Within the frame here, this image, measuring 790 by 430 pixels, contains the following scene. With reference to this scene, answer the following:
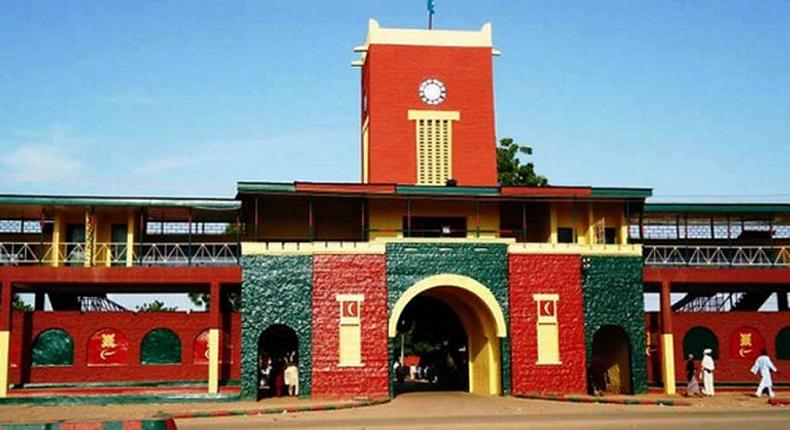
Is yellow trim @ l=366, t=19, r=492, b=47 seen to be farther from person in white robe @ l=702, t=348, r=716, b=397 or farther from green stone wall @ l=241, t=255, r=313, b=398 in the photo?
person in white robe @ l=702, t=348, r=716, b=397

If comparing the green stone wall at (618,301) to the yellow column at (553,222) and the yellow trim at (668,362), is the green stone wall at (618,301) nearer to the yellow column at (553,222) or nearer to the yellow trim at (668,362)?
the yellow trim at (668,362)

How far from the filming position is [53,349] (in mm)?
30172

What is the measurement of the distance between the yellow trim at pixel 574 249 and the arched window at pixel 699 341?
383cm

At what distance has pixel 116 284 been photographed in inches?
1177

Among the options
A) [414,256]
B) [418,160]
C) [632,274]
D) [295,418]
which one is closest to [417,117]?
[418,160]

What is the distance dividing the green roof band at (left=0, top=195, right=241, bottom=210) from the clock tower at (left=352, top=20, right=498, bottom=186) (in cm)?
659

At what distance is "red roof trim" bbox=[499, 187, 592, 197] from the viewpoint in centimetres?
3100

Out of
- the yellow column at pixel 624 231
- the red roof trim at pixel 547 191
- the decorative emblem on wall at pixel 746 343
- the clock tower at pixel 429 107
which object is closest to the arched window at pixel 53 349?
the clock tower at pixel 429 107

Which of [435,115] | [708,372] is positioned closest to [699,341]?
[708,372]

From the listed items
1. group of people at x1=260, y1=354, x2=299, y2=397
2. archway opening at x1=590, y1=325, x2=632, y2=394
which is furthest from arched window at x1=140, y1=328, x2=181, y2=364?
archway opening at x1=590, y1=325, x2=632, y2=394

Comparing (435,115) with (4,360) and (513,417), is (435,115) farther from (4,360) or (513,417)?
(4,360)

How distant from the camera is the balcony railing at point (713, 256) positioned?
32.4 meters

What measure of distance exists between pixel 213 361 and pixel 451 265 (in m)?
7.98

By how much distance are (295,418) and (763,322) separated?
18069 mm
